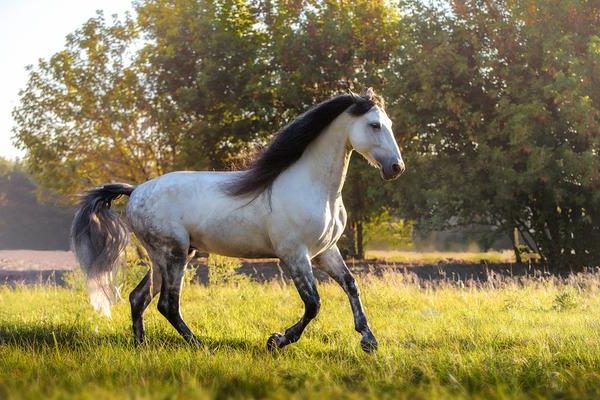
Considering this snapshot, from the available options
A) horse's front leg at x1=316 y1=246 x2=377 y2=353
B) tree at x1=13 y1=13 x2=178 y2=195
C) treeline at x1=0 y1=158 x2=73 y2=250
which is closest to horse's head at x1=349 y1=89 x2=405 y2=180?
horse's front leg at x1=316 y1=246 x2=377 y2=353

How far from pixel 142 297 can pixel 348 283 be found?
203 cm

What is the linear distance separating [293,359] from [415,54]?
45.4 feet

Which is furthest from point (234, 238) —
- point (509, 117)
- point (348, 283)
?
point (509, 117)

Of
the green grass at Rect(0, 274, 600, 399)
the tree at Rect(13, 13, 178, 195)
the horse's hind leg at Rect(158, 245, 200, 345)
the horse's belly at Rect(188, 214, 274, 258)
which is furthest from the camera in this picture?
the tree at Rect(13, 13, 178, 195)

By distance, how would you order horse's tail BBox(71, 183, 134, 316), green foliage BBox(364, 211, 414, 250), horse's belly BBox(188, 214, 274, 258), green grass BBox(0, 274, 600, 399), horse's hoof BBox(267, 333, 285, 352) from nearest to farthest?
green grass BBox(0, 274, 600, 399)
horse's hoof BBox(267, 333, 285, 352)
horse's belly BBox(188, 214, 274, 258)
horse's tail BBox(71, 183, 134, 316)
green foliage BBox(364, 211, 414, 250)

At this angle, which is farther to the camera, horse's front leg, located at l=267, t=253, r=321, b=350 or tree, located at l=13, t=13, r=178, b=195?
tree, located at l=13, t=13, r=178, b=195

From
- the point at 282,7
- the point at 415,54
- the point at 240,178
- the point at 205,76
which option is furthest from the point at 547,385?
the point at 282,7

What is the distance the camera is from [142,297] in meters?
6.42

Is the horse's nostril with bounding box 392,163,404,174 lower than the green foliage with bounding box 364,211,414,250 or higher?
higher

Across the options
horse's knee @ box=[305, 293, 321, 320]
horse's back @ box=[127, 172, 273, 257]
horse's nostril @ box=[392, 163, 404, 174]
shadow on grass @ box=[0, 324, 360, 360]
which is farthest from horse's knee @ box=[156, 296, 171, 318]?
horse's nostril @ box=[392, 163, 404, 174]

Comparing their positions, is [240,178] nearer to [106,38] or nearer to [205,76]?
[205,76]

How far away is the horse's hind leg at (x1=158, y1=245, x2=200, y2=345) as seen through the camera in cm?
608

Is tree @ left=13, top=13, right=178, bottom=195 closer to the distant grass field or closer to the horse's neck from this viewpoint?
the distant grass field

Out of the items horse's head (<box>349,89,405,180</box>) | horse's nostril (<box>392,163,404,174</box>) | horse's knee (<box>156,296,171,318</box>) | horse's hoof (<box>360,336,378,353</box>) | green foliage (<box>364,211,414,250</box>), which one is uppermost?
horse's head (<box>349,89,405,180</box>)
